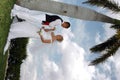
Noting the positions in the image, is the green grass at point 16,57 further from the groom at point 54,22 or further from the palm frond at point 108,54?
the groom at point 54,22

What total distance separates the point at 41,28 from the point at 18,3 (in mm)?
2234

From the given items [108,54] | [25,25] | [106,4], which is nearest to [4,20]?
[25,25]

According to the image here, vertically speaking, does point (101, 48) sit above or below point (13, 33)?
below

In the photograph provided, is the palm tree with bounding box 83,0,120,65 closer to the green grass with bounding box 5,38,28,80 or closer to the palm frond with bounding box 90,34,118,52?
the palm frond with bounding box 90,34,118,52

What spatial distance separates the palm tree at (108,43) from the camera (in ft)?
67.3

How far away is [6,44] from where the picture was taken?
1519cm

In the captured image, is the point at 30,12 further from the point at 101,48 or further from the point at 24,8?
the point at 101,48

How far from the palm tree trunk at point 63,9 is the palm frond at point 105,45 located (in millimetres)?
3764

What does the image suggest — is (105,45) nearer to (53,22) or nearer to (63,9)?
(63,9)

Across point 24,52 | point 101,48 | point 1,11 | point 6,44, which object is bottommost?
point 24,52

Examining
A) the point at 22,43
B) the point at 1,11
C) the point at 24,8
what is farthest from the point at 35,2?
the point at 22,43

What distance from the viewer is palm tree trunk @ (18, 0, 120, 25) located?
55.8 feet

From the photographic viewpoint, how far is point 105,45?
22.1 metres

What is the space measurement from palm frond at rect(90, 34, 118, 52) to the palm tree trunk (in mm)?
3764
